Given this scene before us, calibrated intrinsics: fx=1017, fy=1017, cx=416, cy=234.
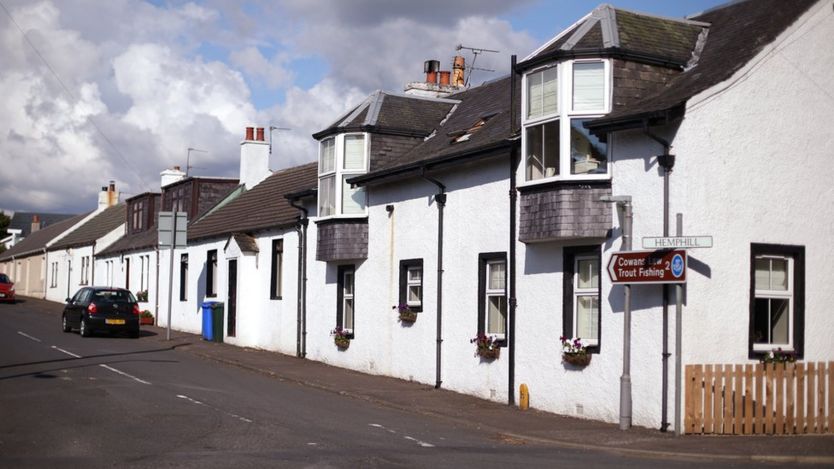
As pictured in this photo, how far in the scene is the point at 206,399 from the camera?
1697 centimetres

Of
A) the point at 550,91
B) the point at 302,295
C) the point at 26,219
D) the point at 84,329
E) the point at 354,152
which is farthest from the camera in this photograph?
the point at 26,219

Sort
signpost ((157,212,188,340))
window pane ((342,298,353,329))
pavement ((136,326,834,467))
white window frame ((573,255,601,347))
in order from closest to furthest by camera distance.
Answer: pavement ((136,326,834,467)), white window frame ((573,255,601,347)), window pane ((342,298,353,329)), signpost ((157,212,188,340))

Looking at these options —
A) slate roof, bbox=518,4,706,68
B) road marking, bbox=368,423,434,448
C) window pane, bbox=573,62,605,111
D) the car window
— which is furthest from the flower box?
the car window

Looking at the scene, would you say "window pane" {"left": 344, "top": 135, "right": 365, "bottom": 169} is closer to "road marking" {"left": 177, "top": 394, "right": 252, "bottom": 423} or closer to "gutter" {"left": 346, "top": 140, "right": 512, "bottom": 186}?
"gutter" {"left": 346, "top": 140, "right": 512, "bottom": 186}

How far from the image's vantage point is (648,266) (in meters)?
14.4

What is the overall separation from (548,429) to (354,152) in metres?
10.9

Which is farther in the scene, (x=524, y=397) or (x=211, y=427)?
(x=524, y=397)

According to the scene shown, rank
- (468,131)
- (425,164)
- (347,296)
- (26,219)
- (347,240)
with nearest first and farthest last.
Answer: (425,164), (468,131), (347,240), (347,296), (26,219)

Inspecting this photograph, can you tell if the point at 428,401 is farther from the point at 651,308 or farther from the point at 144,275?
the point at 144,275

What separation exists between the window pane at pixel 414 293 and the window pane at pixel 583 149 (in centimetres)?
637

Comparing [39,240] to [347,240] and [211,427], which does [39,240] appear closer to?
[347,240]

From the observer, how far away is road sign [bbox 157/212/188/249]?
98.9 feet

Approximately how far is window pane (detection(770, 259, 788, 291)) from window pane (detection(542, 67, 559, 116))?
4142 mm

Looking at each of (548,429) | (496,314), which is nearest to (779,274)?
(548,429)
